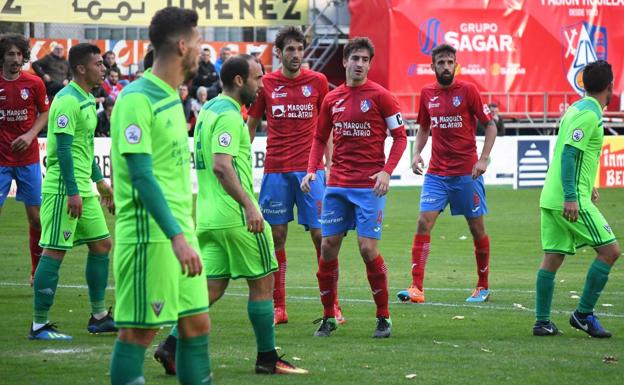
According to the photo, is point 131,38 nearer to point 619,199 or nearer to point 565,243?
point 619,199

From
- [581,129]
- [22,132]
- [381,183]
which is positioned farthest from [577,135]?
[22,132]

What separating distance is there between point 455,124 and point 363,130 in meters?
2.59

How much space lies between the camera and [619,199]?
25203 millimetres

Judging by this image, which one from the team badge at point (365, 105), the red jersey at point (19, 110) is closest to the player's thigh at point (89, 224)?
the team badge at point (365, 105)

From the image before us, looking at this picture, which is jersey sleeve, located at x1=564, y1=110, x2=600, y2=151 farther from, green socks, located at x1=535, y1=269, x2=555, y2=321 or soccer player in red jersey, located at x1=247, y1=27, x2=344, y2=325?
soccer player in red jersey, located at x1=247, y1=27, x2=344, y2=325

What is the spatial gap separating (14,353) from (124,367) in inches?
119

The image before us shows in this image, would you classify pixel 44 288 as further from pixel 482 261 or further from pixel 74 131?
pixel 482 261

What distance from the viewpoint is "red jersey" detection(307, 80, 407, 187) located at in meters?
9.95

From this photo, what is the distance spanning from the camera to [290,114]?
10.9 meters

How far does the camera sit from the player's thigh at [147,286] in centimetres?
600

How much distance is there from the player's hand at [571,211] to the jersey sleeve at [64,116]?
383 cm

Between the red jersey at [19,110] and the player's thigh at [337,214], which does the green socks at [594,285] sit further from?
the red jersey at [19,110]

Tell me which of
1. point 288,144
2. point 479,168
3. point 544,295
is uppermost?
point 288,144

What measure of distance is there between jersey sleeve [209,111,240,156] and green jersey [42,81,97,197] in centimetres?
195
